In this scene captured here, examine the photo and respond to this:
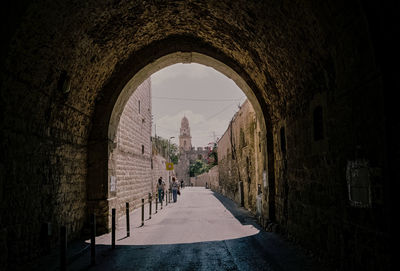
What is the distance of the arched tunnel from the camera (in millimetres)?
4094

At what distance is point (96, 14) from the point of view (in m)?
6.49

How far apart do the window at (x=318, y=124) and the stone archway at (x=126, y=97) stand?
11.2ft

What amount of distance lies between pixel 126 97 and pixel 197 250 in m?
5.30

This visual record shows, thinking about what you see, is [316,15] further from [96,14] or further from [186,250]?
[186,250]

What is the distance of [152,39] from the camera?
941 centimetres

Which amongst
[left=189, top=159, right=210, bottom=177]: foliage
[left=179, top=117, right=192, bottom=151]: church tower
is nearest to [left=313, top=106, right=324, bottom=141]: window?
[left=189, top=159, right=210, bottom=177]: foliage

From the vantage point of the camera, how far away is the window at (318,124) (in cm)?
607

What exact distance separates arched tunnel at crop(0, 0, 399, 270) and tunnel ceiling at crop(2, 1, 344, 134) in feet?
0.11

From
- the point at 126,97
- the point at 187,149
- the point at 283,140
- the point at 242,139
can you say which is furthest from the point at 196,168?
the point at 283,140

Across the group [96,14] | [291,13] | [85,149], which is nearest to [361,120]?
[291,13]

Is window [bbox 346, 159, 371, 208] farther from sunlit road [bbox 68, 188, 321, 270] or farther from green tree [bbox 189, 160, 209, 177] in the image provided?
green tree [bbox 189, 160, 209, 177]

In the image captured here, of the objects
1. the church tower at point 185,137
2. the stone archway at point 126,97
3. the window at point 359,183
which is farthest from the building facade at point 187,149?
the window at point 359,183

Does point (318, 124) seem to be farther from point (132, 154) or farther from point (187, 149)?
point (187, 149)

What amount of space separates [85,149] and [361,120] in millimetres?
7061
